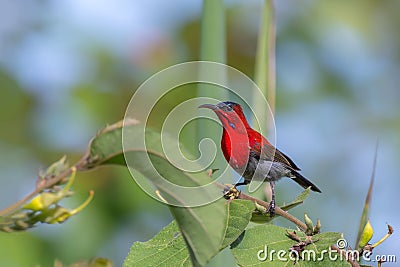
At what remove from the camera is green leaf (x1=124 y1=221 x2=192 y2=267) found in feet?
2.83

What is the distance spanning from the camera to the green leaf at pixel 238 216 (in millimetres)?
797

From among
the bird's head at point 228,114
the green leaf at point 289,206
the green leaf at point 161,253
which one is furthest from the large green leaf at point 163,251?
the bird's head at point 228,114

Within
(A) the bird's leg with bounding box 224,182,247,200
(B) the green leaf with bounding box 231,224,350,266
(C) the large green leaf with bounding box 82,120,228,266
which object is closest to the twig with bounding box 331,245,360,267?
(B) the green leaf with bounding box 231,224,350,266

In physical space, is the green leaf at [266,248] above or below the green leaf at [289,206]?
below

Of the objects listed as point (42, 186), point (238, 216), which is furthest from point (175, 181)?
point (238, 216)

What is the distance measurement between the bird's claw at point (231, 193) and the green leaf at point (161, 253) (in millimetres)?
89

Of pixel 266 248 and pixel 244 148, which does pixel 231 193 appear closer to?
pixel 266 248

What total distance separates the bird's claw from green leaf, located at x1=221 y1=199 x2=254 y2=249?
0.04 ft

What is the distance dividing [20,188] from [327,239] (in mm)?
1580

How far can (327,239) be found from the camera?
81 cm

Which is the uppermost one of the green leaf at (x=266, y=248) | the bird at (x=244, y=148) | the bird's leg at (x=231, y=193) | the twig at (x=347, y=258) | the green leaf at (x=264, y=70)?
the green leaf at (x=264, y=70)

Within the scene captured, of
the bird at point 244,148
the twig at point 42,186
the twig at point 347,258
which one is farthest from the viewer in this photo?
the bird at point 244,148

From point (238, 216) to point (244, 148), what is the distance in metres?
0.27

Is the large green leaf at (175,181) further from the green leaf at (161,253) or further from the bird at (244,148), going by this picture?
the bird at (244,148)
